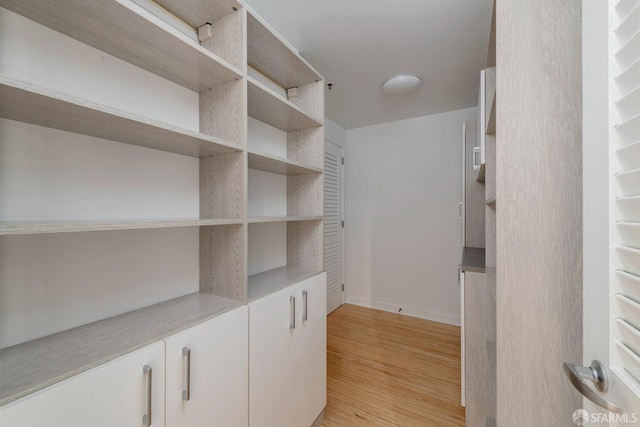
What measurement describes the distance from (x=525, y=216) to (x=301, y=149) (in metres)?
1.39

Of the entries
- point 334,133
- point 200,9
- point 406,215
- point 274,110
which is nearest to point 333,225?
point 406,215

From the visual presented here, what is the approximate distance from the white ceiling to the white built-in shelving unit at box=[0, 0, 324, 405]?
0.26 meters

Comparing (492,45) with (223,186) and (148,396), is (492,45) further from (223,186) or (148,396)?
(148,396)

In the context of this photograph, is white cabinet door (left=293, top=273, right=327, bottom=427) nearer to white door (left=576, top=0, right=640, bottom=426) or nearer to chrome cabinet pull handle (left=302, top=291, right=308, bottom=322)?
chrome cabinet pull handle (left=302, top=291, right=308, bottom=322)

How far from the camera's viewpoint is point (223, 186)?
1.19 m

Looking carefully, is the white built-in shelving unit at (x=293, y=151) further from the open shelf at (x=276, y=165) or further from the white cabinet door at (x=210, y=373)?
the white cabinet door at (x=210, y=373)


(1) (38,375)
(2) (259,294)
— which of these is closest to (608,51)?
(2) (259,294)

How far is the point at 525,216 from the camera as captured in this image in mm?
744

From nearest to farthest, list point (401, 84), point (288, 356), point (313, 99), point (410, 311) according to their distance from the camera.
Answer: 1. point (288, 356)
2. point (313, 99)
3. point (401, 84)
4. point (410, 311)

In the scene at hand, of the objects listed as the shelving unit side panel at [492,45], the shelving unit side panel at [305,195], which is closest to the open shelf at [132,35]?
the shelving unit side panel at [305,195]

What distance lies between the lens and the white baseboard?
2877mm

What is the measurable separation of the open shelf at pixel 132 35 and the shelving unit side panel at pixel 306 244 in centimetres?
102

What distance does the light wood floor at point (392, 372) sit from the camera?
1642mm

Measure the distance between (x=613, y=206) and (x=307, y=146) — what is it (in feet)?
5.01
